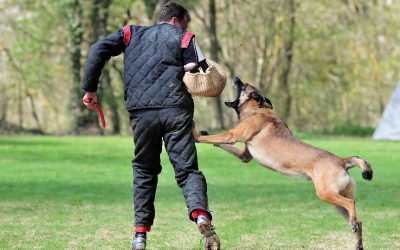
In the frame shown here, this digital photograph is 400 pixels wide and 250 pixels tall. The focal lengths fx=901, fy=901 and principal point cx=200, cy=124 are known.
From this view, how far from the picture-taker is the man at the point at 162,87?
6938 mm

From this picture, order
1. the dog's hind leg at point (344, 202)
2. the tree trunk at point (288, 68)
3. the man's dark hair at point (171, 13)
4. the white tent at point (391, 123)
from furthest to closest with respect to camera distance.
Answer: the tree trunk at point (288, 68) < the white tent at point (391, 123) < the dog's hind leg at point (344, 202) < the man's dark hair at point (171, 13)

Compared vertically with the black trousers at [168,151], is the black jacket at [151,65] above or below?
above

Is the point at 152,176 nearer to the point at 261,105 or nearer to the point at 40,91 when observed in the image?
the point at 261,105

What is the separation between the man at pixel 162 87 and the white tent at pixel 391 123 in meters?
22.6

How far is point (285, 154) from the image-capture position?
7680 millimetres

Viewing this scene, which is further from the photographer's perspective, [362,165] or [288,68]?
[288,68]

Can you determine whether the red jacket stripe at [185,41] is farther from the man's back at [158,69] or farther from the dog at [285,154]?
the dog at [285,154]

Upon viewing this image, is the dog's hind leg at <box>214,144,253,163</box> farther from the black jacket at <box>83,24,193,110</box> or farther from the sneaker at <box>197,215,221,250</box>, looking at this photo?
the sneaker at <box>197,215,221,250</box>

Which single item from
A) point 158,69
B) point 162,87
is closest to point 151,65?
point 158,69

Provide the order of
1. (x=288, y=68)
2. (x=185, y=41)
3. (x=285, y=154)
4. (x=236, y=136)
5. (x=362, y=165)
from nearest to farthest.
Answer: (x=185, y=41)
(x=362, y=165)
(x=285, y=154)
(x=236, y=136)
(x=288, y=68)

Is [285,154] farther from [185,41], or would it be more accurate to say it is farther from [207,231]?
[185,41]

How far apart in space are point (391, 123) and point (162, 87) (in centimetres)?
2292

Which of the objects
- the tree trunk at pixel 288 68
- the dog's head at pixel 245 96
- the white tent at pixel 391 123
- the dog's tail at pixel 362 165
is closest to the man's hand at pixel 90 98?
the dog's head at pixel 245 96

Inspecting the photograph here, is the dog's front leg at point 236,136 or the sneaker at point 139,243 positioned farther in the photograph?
the dog's front leg at point 236,136
